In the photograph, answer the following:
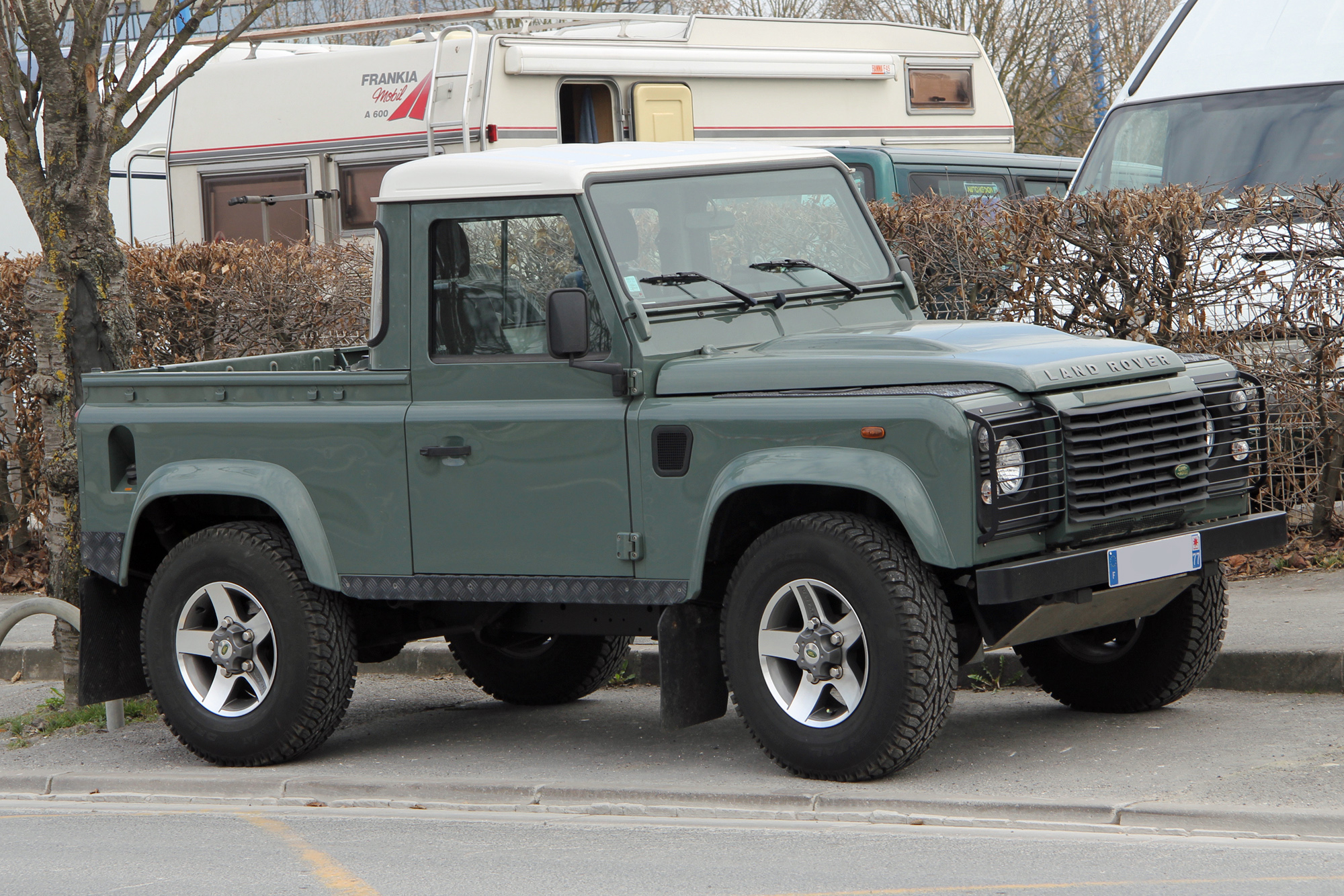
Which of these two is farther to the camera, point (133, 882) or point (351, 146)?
point (351, 146)

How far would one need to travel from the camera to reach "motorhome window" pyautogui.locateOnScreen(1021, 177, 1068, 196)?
577 inches

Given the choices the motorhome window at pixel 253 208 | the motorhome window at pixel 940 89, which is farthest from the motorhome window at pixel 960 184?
the motorhome window at pixel 253 208

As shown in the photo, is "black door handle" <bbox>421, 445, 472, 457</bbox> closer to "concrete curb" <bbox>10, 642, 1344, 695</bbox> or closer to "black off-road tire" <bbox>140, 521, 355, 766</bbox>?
"black off-road tire" <bbox>140, 521, 355, 766</bbox>

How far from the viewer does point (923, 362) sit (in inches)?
231

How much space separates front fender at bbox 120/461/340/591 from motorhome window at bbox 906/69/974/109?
32.7 ft

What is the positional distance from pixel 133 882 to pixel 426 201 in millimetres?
2665

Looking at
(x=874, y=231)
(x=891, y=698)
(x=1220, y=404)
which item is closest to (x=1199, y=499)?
(x=1220, y=404)

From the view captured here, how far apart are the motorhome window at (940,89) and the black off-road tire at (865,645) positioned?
10404mm

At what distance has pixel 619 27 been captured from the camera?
47.2 feet

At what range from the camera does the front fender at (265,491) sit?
6805 millimetres

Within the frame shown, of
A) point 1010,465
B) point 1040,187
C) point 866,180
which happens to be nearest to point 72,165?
point 1010,465

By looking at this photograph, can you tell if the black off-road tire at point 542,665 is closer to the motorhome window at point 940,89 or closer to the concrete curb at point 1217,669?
the concrete curb at point 1217,669

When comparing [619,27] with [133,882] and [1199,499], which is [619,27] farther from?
[133,882]

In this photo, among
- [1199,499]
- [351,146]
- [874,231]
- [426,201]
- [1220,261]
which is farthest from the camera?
[351,146]
